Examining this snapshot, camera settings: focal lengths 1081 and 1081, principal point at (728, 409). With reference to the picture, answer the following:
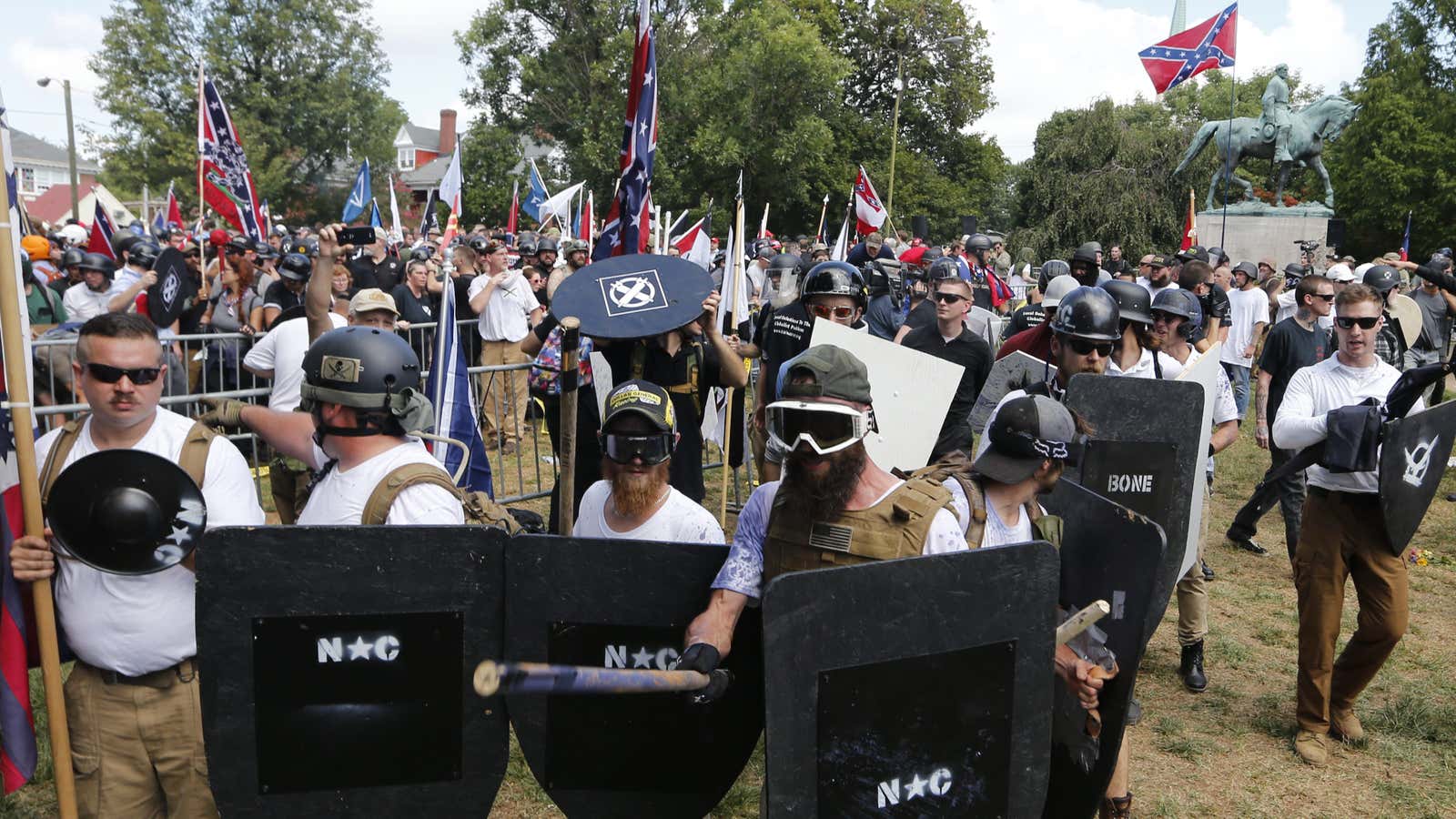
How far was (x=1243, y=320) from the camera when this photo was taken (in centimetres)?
1188

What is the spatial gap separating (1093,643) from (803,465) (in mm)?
1018

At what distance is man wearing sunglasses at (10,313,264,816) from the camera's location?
2984 mm

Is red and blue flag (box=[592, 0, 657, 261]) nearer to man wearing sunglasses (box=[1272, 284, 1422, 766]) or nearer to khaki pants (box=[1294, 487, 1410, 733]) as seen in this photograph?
man wearing sunglasses (box=[1272, 284, 1422, 766])

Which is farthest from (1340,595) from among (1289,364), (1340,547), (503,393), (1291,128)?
(1291,128)

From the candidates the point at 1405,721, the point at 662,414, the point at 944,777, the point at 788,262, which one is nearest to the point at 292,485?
the point at 662,414

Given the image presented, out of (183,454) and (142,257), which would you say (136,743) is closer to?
(183,454)

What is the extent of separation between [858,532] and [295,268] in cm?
626

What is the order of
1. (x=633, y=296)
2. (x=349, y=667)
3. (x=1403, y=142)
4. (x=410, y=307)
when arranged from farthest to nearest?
1. (x=1403, y=142)
2. (x=410, y=307)
3. (x=633, y=296)
4. (x=349, y=667)

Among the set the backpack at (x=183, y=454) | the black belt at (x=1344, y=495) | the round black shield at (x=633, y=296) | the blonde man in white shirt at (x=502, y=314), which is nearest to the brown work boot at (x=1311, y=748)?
the black belt at (x=1344, y=495)

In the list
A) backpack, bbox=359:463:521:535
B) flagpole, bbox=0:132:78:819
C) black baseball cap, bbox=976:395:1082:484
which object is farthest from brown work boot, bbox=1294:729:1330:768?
flagpole, bbox=0:132:78:819

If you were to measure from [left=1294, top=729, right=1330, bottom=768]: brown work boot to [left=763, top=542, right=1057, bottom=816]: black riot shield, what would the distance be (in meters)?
3.11

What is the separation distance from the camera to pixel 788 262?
16.1m

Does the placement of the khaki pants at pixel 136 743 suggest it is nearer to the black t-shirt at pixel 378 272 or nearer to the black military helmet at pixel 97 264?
the black t-shirt at pixel 378 272

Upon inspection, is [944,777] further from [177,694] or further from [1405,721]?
[1405,721]
